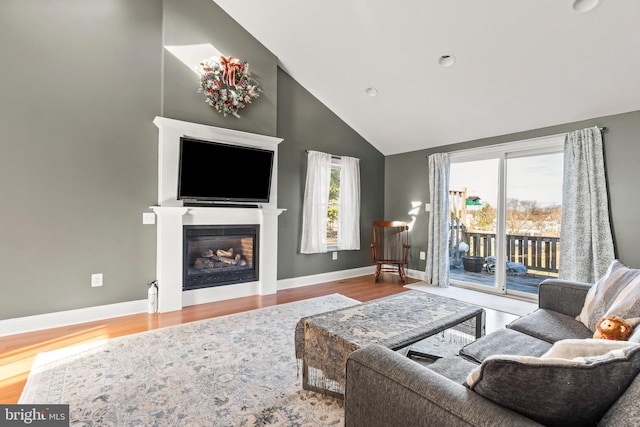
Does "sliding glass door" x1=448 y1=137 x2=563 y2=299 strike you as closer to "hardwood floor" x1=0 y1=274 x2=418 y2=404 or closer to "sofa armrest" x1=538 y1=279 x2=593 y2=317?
"hardwood floor" x1=0 y1=274 x2=418 y2=404

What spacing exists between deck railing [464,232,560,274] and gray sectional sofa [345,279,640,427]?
3693 millimetres

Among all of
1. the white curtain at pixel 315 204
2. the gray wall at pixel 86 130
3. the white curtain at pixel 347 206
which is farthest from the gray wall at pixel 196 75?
the white curtain at pixel 347 206

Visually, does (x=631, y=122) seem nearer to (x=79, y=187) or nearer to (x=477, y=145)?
(x=477, y=145)

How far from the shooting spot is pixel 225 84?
3832 mm

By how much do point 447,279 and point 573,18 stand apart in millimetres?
3459

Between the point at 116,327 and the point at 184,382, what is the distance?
1.45m

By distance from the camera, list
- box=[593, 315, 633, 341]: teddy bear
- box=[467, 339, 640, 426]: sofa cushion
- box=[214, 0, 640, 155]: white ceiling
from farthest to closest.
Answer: box=[214, 0, 640, 155]: white ceiling < box=[593, 315, 633, 341]: teddy bear < box=[467, 339, 640, 426]: sofa cushion

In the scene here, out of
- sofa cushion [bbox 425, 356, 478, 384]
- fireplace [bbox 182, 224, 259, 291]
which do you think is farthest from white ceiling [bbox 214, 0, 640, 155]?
sofa cushion [bbox 425, 356, 478, 384]

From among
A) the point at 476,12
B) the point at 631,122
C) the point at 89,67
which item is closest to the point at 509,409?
the point at 476,12

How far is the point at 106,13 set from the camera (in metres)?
3.27

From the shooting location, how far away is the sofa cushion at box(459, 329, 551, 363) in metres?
1.65

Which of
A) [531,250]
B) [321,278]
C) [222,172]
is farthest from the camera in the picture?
[321,278]

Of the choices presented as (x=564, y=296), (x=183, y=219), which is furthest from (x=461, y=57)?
(x=183, y=219)
